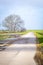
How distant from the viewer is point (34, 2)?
257 centimetres

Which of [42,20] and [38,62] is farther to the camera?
[42,20]

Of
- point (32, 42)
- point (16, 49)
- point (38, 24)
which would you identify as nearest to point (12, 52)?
point (16, 49)

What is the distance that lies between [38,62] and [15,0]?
1207mm

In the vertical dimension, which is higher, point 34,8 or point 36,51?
point 34,8

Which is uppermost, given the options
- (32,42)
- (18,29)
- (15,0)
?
(15,0)

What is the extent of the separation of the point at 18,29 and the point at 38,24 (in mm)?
388

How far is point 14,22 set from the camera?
251 centimetres

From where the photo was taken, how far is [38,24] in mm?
2572

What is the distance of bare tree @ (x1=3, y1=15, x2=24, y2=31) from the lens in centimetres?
252

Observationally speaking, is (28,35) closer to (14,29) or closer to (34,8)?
(14,29)

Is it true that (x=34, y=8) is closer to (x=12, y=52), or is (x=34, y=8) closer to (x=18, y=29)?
(x=18, y=29)

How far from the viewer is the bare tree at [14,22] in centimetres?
252

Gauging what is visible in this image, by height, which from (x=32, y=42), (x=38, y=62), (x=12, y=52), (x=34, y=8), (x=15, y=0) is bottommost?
(x=38, y=62)

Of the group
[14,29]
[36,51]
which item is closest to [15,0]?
[14,29]
